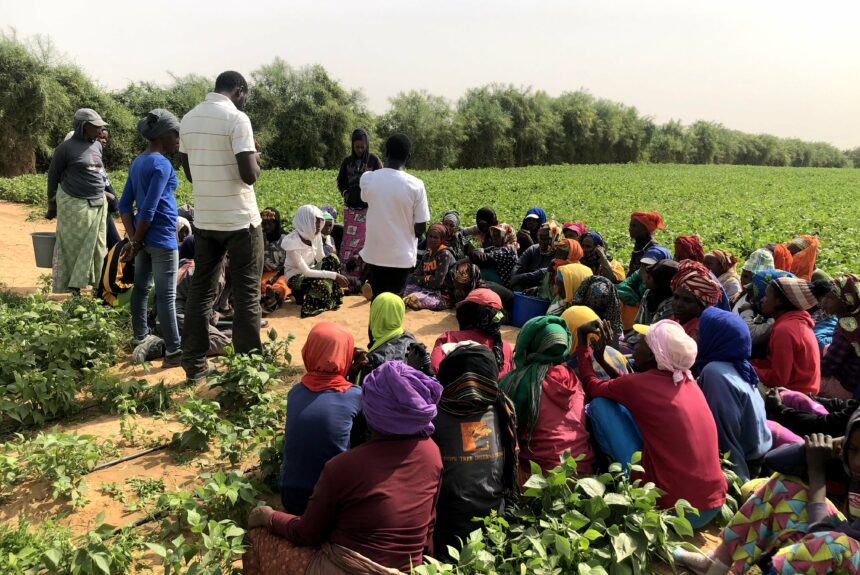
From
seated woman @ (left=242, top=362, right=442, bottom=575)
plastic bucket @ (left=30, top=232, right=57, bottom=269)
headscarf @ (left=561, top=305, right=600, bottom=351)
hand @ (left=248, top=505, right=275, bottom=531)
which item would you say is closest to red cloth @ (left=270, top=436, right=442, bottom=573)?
seated woman @ (left=242, top=362, right=442, bottom=575)

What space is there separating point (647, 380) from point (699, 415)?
0.29 m

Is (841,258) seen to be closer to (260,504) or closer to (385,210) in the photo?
(385,210)

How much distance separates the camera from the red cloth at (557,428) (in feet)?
9.46

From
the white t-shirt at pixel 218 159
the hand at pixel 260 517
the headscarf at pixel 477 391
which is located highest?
the white t-shirt at pixel 218 159

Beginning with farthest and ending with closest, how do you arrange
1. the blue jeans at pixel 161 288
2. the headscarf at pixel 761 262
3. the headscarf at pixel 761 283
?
1. the headscarf at pixel 761 262
2. the blue jeans at pixel 161 288
3. the headscarf at pixel 761 283

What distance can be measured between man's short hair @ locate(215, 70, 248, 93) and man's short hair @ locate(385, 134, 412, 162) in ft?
3.99

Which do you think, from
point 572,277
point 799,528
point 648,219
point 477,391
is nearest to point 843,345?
point 572,277

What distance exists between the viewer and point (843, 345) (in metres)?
3.88

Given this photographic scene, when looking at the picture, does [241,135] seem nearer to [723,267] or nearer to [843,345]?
[843,345]

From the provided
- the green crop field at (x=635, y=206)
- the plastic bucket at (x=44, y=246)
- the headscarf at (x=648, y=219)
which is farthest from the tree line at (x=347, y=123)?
the headscarf at (x=648, y=219)

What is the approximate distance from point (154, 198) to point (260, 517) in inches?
113

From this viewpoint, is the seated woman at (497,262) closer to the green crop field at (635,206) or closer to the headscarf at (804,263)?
the green crop field at (635,206)

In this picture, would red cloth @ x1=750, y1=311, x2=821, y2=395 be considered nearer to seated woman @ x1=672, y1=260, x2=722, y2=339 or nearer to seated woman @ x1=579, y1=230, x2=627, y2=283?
seated woman @ x1=672, y1=260, x2=722, y2=339

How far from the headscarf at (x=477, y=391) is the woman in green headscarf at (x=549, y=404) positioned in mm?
239
